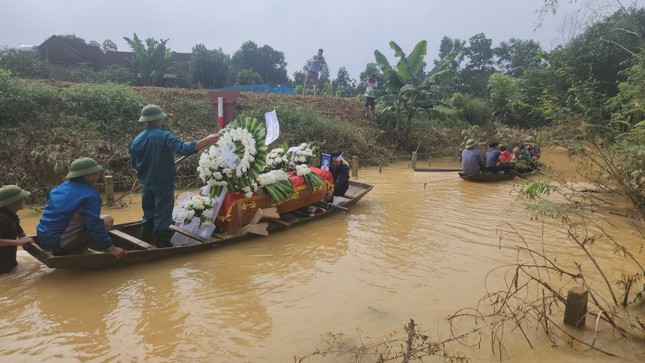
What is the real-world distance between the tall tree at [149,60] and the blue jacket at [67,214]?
64.2 feet

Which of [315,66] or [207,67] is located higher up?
[207,67]

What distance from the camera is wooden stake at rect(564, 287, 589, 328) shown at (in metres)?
3.79

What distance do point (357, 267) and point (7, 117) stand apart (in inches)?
402

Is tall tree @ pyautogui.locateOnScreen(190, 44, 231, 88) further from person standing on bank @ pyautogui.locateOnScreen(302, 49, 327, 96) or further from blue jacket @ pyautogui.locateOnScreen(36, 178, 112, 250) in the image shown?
blue jacket @ pyautogui.locateOnScreen(36, 178, 112, 250)

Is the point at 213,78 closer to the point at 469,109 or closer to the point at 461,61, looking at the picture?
the point at 469,109

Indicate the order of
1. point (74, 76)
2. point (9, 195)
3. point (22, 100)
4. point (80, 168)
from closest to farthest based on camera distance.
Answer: point (9, 195) → point (80, 168) → point (22, 100) → point (74, 76)

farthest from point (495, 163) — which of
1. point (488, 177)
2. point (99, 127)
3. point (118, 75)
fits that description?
point (118, 75)

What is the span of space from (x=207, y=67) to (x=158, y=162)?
2244 cm

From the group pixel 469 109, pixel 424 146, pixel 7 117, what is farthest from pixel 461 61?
pixel 7 117

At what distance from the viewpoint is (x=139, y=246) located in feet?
17.9

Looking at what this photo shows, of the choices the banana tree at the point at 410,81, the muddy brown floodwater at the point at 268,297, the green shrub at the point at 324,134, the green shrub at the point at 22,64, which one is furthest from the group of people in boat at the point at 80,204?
the green shrub at the point at 22,64

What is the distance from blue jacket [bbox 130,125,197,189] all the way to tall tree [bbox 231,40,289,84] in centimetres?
3775

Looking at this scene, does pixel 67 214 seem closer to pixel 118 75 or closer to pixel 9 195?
pixel 9 195

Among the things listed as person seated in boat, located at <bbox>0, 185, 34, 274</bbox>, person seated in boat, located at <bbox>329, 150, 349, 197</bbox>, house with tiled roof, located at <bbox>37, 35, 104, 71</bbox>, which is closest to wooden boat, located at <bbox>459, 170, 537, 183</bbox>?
person seated in boat, located at <bbox>329, 150, 349, 197</bbox>
